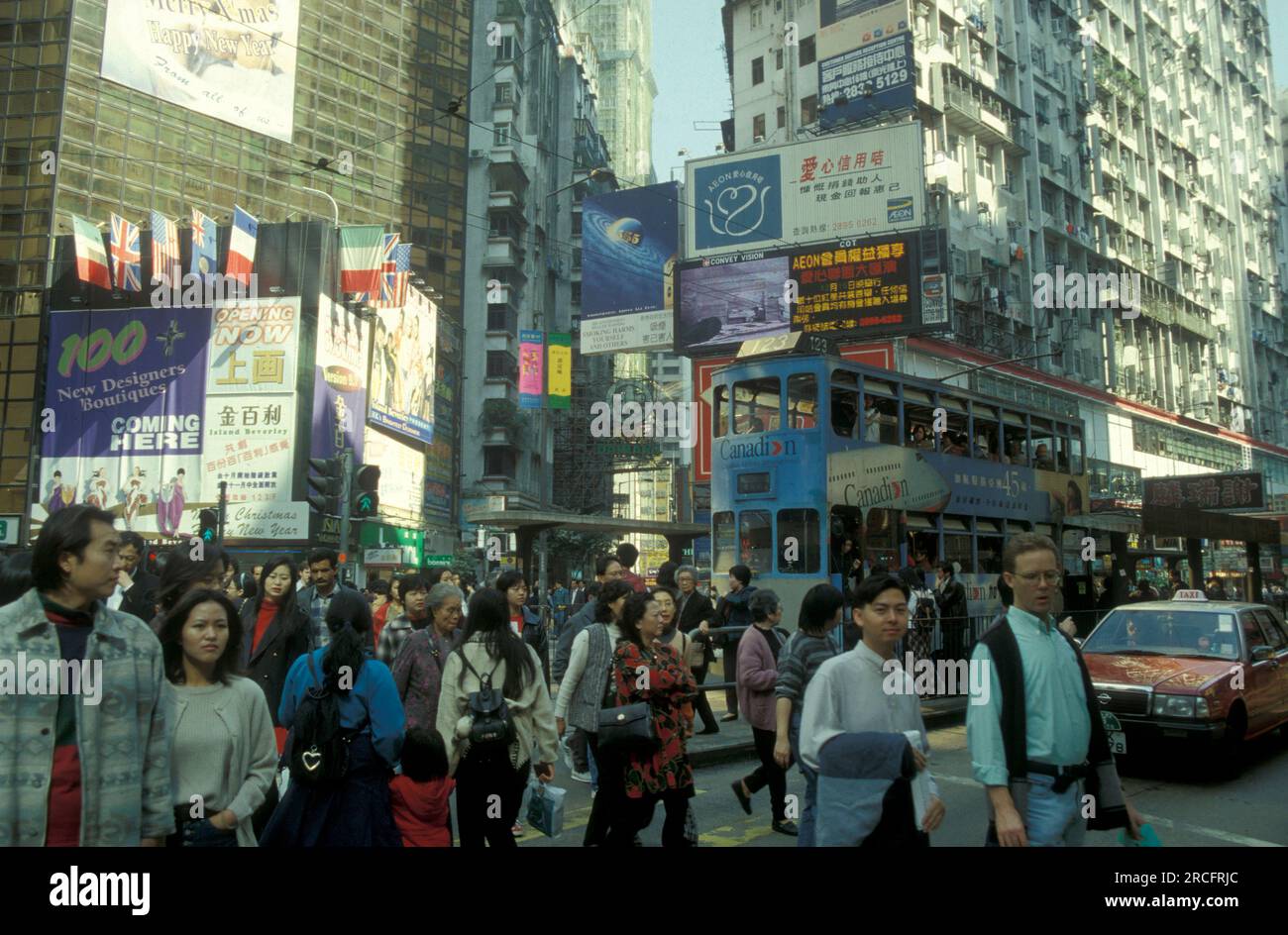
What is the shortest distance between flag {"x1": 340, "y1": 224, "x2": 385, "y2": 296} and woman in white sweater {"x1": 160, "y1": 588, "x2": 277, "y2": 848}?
1265 inches

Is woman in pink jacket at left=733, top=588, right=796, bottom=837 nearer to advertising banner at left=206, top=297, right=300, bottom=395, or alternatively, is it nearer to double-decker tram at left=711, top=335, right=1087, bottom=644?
double-decker tram at left=711, top=335, right=1087, bottom=644

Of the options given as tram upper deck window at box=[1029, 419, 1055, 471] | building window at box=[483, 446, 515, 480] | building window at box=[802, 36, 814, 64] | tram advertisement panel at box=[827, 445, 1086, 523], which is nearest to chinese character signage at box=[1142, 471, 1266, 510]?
tram upper deck window at box=[1029, 419, 1055, 471]

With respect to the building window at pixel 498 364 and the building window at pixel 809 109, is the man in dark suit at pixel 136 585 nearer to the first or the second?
the building window at pixel 809 109

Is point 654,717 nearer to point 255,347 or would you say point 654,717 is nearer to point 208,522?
point 208,522

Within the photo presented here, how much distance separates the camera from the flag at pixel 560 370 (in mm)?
38125

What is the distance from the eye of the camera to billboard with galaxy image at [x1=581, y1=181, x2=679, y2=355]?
34.1 metres

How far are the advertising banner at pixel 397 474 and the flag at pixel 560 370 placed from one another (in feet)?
19.6

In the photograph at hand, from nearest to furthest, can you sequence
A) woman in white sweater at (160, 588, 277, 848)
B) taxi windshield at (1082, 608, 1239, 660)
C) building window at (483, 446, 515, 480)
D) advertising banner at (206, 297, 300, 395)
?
woman in white sweater at (160, 588, 277, 848) → taxi windshield at (1082, 608, 1239, 660) → advertising banner at (206, 297, 300, 395) → building window at (483, 446, 515, 480)

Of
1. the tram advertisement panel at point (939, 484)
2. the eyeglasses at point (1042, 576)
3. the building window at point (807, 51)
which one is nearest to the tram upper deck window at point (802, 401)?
the tram advertisement panel at point (939, 484)

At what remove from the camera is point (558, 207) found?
61125mm

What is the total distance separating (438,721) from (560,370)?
34.0m

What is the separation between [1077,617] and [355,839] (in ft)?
51.7

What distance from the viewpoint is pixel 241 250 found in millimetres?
32906
